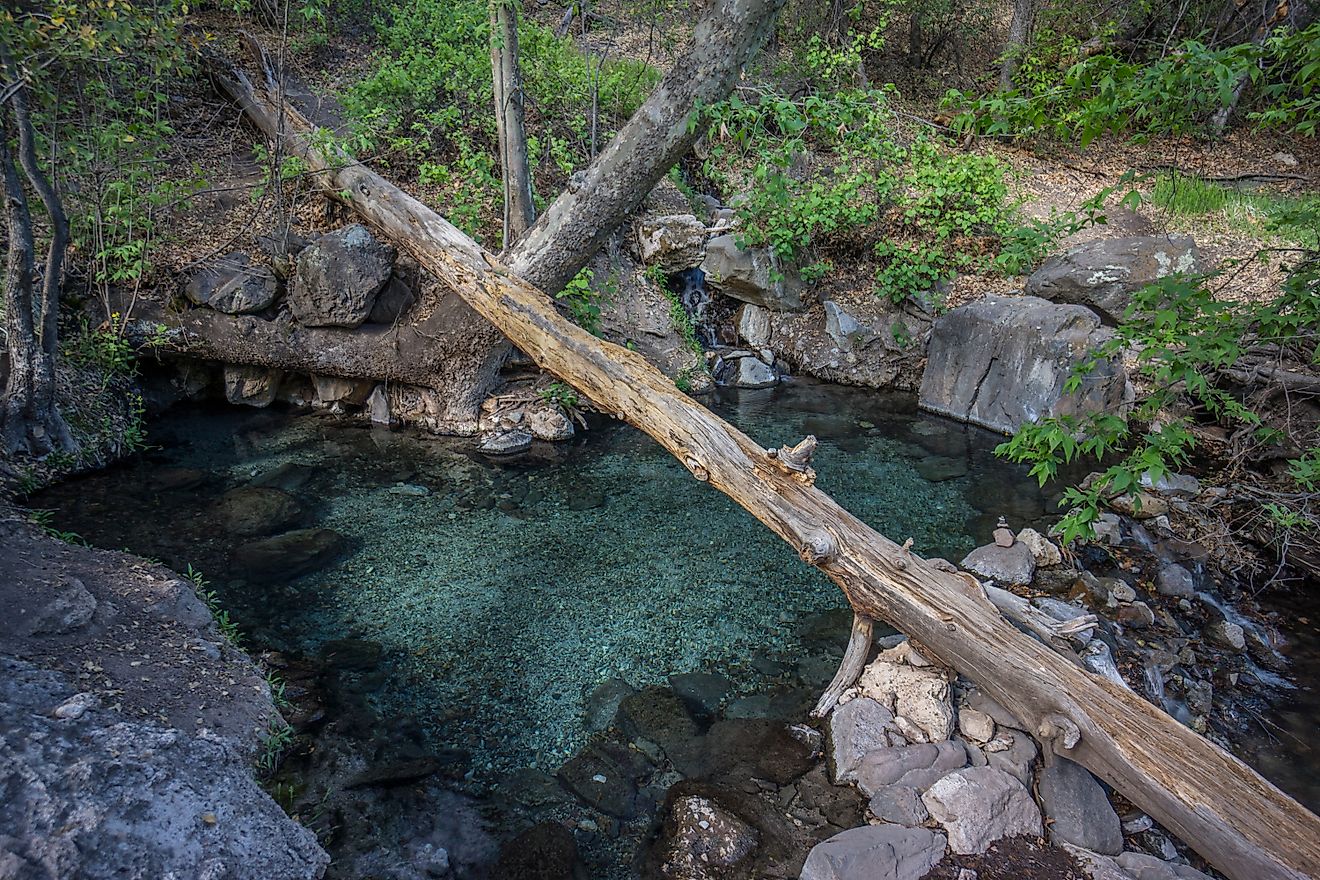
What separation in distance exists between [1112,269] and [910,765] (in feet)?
25.1

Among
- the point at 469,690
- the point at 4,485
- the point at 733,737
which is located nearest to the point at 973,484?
the point at 733,737

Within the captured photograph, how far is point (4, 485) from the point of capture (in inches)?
201

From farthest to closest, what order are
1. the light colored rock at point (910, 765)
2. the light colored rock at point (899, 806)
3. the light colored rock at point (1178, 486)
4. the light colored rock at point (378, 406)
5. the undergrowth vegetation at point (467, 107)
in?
the undergrowth vegetation at point (467, 107), the light colored rock at point (378, 406), the light colored rock at point (1178, 486), the light colored rock at point (910, 765), the light colored rock at point (899, 806)

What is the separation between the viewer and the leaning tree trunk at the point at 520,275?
6.11 metres

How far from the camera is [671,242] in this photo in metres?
9.66

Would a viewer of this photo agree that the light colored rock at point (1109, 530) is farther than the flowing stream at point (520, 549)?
Yes

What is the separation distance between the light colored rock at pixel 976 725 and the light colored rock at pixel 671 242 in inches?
285

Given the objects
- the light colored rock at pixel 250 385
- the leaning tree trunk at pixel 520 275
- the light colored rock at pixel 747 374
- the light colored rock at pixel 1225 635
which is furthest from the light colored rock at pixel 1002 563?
the light colored rock at pixel 250 385

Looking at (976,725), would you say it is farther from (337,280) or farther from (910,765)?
(337,280)

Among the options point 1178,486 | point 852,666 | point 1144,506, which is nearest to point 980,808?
point 852,666

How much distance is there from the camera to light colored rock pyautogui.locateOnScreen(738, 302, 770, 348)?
9.95 m

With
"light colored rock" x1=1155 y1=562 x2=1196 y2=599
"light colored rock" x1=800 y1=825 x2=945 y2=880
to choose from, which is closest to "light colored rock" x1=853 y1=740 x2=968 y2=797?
"light colored rock" x1=800 y1=825 x2=945 y2=880

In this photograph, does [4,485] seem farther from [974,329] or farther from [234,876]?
[974,329]

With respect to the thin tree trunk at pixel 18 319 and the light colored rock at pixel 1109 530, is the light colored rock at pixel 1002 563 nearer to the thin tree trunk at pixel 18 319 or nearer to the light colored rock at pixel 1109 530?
the light colored rock at pixel 1109 530
